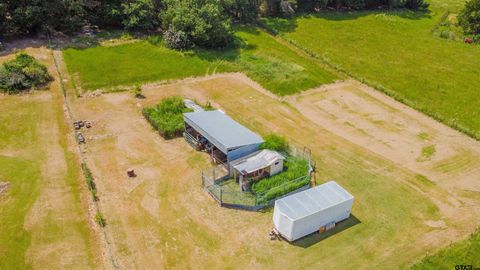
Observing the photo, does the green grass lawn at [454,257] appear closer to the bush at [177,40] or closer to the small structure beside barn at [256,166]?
the small structure beside barn at [256,166]

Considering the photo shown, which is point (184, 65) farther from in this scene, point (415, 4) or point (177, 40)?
point (415, 4)

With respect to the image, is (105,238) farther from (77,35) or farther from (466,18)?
(466,18)

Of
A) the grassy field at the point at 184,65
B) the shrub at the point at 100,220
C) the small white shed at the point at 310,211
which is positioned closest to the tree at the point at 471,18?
the grassy field at the point at 184,65

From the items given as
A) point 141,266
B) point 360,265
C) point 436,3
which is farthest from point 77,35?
point 436,3

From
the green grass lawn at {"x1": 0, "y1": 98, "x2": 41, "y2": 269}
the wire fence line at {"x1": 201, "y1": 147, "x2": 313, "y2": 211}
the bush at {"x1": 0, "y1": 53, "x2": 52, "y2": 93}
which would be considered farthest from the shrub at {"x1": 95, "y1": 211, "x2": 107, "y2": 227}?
the bush at {"x1": 0, "y1": 53, "x2": 52, "y2": 93}

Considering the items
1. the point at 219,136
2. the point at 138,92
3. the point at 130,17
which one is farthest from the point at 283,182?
the point at 130,17

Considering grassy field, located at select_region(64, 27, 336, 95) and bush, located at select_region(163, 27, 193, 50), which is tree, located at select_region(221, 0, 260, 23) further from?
bush, located at select_region(163, 27, 193, 50)
